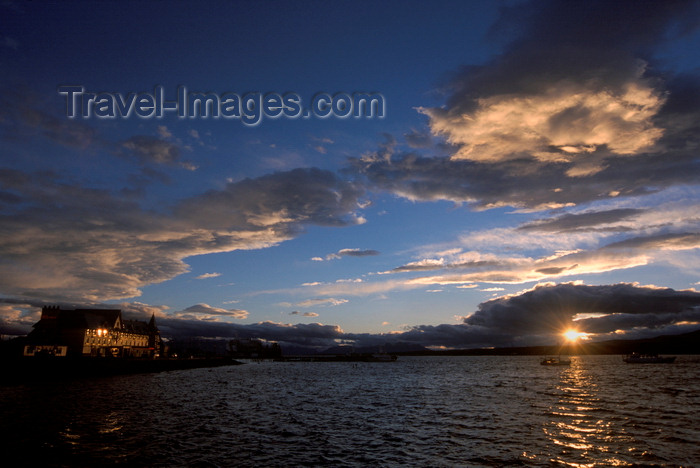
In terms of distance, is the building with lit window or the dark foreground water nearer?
the dark foreground water

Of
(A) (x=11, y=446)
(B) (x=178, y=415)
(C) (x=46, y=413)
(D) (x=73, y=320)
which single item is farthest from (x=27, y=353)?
(A) (x=11, y=446)

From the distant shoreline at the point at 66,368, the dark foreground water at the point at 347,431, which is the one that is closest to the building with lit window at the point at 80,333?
the distant shoreline at the point at 66,368

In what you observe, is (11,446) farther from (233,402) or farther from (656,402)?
(656,402)

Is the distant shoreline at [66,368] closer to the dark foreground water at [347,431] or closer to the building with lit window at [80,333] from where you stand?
the building with lit window at [80,333]

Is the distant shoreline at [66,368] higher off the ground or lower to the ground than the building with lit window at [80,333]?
lower

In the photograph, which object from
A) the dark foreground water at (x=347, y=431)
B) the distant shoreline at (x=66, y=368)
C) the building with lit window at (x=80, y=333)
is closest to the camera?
the dark foreground water at (x=347, y=431)

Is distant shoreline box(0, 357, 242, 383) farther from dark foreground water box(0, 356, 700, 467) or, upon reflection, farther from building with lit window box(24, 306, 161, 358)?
dark foreground water box(0, 356, 700, 467)

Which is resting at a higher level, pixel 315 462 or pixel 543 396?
pixel 315 462

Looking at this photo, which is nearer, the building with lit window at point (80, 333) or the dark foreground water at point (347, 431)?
the dark foreground water at point (347, 431)

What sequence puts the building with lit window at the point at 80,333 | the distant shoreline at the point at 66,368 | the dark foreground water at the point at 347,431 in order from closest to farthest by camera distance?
the dark foreground water at the point at 347,431 → the distant shoreline at the point at 66,368 → the building with lit window at the point at 80,333

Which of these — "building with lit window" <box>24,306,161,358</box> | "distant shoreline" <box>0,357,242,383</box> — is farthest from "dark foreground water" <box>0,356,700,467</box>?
"building with lit window" <box>24,306,161,358</box>

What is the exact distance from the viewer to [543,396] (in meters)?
63.7

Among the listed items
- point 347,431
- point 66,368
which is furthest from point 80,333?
point 347,431

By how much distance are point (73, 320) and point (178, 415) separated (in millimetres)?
102149
